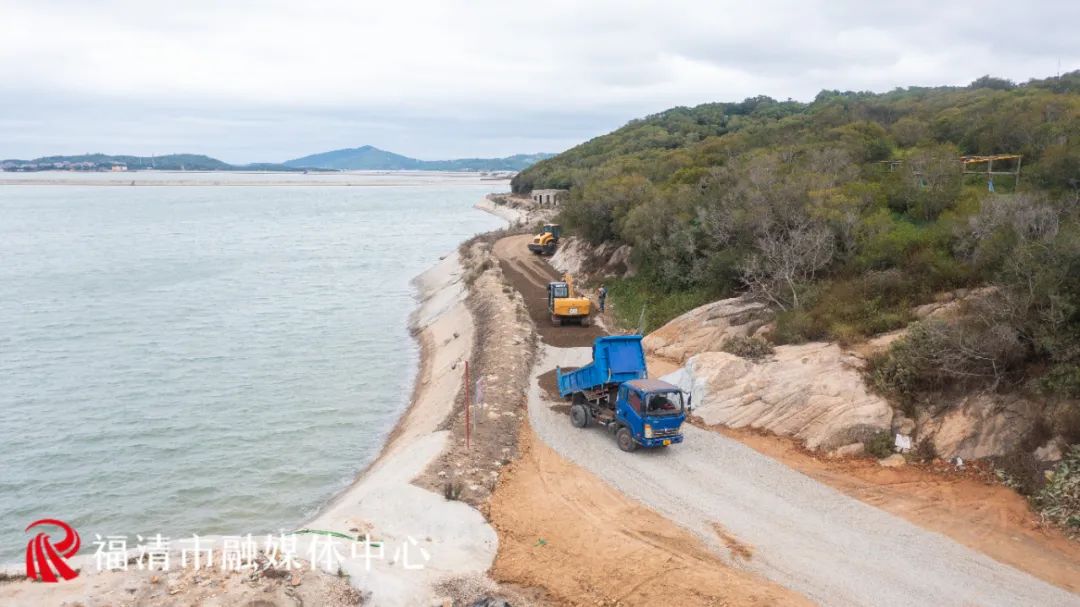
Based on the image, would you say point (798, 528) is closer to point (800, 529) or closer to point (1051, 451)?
point (800, 529)

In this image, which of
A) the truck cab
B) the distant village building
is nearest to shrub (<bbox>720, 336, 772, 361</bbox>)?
the truck cab

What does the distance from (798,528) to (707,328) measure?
1271 centimetres

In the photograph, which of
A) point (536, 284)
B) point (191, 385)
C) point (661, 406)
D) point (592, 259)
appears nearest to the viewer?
point (661, 406)

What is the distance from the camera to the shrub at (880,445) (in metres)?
17.4

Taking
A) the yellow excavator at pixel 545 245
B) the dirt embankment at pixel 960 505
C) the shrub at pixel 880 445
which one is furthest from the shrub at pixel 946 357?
the yellow excavator at pixel 545 245

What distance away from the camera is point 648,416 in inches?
704

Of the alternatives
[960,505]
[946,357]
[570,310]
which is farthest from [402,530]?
[570,310]

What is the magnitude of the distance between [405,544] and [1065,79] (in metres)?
73.8

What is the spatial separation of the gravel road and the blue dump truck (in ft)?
1.85

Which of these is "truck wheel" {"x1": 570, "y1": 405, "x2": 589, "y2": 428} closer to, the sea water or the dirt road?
the sea water

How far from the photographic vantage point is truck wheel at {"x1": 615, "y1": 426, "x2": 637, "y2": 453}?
1855cm

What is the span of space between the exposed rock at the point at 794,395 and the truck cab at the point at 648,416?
2.60 metres

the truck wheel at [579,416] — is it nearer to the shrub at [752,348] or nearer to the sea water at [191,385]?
the shrub at [752,348]

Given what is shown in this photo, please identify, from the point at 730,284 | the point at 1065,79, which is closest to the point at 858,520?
the point at 730,284
